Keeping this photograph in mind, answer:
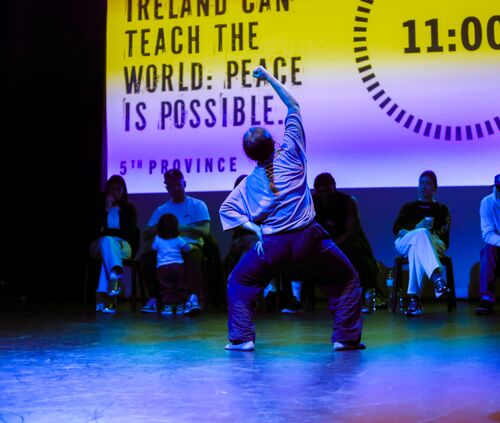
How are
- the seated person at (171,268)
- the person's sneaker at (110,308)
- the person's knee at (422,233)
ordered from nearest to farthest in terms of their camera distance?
the person's knee at (422,233)
the seated person at (171,268)
the person's sneaker at (110,308)

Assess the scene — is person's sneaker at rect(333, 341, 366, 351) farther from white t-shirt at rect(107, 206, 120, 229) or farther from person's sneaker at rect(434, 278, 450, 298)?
white t-shirt at rect(107, 206, 120, 229)

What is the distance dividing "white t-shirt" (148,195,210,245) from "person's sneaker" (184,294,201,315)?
2.01ft

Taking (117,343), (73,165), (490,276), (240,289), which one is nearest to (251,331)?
(240,289)

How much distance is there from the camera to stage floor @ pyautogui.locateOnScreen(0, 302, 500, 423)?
258 cm

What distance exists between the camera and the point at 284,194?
4.01 m

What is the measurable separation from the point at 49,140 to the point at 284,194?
14.6 ft

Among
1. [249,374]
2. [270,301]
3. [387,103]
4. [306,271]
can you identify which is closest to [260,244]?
[306,271]

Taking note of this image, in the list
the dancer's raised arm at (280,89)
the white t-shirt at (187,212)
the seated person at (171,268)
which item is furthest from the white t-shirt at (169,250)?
the dancer's raised arm at (280,89)

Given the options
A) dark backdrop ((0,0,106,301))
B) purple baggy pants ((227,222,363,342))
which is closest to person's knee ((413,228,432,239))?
purple baggy pants ((227,222,363,342))

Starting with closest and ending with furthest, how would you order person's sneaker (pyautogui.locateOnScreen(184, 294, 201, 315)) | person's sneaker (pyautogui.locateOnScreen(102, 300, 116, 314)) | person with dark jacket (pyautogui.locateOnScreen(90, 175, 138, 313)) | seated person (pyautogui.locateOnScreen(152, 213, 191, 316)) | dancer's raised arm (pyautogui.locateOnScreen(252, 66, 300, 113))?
dancer's raised arm (pyautogui.locateOnScreen(252, 66, 300, 113)), person's sneaker (pyautogui.locateOnScreen(184, 294, 201, 315)), seated person (pyautogui.locateOnScreen(152, 213, 191, 316)), person's sneaker (pyautogui.locateOnScreen(102, 300, 116, 314)), person with dark jacket (pyautogui.locateOnScreen(90, 175, 138, 313))

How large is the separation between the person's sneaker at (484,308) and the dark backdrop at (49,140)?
3745 millimetres

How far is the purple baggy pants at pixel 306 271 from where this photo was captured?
4.01 metres

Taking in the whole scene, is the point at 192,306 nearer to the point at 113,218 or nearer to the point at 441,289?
the point at 113,218

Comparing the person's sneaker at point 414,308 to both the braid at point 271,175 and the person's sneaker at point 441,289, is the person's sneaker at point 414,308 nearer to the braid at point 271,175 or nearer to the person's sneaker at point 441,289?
the person's sneaker at point 441,289
